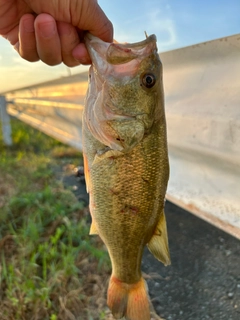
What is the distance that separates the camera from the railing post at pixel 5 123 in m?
6.47

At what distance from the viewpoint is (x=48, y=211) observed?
Answer: 3.32m

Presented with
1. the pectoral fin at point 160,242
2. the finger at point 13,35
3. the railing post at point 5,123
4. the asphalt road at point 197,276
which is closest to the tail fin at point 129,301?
the pectoral fin at point 160,242

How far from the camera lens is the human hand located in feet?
4.24

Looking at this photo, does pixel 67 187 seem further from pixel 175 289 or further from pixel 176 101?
pixel 176 101

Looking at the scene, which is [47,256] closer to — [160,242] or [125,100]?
[160,242]

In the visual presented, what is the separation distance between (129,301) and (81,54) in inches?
42.0

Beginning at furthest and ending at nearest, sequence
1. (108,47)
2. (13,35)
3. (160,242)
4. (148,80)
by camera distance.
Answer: (13,35) → (160,242) → (148,80) → (108,47)

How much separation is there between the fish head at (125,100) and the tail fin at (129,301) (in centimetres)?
65

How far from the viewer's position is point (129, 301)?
1575 mm

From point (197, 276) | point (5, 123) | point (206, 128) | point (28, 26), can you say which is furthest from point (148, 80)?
point (5, 123)

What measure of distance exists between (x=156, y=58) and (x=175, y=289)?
5.67 ft

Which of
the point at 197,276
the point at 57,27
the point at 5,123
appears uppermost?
the point at 57,27

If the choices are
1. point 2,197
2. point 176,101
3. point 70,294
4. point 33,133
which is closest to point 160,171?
point 176,101

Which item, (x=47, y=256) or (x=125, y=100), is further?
(x=47, y=256)
